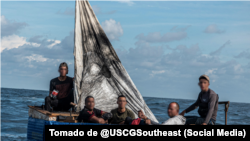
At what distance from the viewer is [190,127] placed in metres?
5.57

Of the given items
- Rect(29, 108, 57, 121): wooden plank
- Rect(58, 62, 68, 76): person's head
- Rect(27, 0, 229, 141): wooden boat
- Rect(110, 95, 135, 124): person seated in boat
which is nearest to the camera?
Rect(110, 95, 135, 124): person seated in boat

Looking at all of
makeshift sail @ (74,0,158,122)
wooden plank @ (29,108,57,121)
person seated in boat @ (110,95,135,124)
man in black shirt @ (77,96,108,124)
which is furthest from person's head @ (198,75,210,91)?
wooden plank @ (29,108,57,121)

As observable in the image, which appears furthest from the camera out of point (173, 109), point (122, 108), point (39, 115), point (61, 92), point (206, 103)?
point (61, 92)

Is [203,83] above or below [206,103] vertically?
above

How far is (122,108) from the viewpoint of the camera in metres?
7.44

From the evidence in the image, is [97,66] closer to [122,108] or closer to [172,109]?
[122,108]

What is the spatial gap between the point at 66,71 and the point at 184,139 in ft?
14.3

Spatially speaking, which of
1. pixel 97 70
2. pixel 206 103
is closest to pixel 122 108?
pixel 206 103

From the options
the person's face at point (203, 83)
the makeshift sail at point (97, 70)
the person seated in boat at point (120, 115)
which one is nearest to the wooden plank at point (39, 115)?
the makeshift sail at point (97, 70)

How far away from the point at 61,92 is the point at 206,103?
4.20 metres

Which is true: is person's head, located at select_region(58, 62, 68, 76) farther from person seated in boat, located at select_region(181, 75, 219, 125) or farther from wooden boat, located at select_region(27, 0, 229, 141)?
person seated in boat, located at select_region(181, 75, 219, 125)

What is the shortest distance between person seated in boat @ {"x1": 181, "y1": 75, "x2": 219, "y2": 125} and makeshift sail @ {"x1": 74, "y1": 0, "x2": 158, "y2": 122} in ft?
8.45

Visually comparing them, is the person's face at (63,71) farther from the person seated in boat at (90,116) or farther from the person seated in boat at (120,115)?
the person seated in boat at (120,115)

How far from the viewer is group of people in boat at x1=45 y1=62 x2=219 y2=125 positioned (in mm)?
6242
